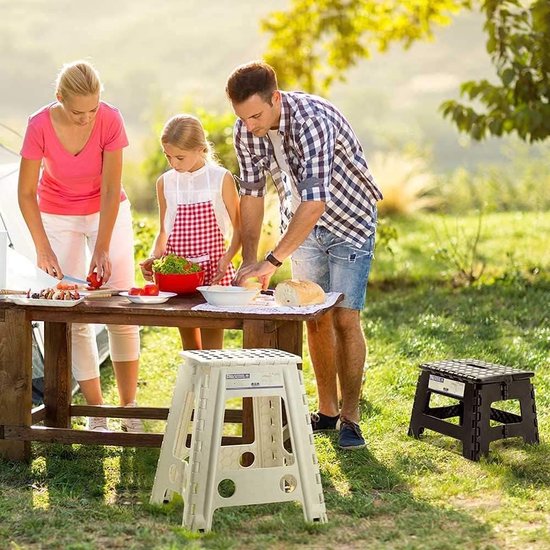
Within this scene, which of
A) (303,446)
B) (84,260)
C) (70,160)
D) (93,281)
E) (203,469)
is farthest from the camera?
(84,260)

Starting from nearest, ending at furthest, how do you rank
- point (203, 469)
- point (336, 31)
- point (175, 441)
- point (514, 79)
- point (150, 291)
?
point (203, 469) → point (175, 441) → point (150, 291) → point (514, 79) → point (336, 31)

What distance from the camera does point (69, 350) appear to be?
14.4ft

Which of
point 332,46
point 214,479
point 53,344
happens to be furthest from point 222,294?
point 332,46

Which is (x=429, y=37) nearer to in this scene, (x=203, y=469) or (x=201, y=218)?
(x=201, y=218)

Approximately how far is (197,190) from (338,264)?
0.76m

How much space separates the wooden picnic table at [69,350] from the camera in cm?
366

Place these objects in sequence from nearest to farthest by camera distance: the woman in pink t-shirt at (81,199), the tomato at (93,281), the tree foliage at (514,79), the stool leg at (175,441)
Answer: the stool leg at (175,441) < the tomato at (93,281) < the woman in pink t-shirt at (81,199) < the tree foliage at (514,79)

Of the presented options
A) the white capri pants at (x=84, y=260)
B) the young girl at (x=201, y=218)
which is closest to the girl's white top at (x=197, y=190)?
the young girl at (x=201, y=218)

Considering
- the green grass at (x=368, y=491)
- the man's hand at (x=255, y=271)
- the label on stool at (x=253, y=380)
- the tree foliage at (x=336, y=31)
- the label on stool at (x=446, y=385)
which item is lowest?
the green grass at (x=368, y=491)

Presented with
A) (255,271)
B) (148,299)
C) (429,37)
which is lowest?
(148,299)

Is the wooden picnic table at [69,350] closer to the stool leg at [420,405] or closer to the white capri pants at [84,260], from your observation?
the white capri pants at [84,260]

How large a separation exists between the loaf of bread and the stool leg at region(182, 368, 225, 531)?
0.57 metres

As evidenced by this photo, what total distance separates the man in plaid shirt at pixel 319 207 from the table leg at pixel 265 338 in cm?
21

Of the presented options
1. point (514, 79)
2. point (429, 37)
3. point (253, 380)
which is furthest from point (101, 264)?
point (429, 37)
